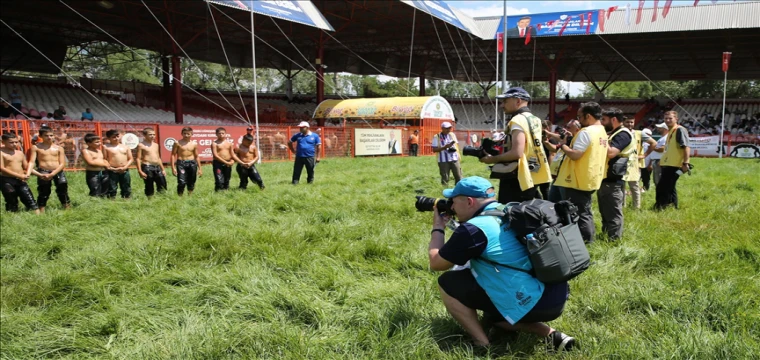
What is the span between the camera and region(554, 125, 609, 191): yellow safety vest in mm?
4383

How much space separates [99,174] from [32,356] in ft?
20.5

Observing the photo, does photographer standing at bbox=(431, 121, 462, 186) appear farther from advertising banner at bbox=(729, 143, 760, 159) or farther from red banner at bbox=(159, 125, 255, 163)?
advertising banner at bbox=(729, 143, 760, 159)

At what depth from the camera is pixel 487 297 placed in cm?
262

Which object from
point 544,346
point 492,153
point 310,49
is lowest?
point 544,346

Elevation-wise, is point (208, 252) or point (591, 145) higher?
point (591, 145)

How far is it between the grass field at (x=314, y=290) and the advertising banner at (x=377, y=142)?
15.2 meters

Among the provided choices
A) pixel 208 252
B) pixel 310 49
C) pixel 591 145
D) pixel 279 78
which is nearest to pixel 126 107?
pixel 310 49

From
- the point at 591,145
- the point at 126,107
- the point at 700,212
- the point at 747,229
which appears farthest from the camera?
the point at 126,107

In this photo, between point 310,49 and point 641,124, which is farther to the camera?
point 641,124

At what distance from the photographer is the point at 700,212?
20.7ft

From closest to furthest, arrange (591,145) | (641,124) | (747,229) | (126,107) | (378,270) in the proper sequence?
(378,270) < (591,145) < (747,229) < (126,107) < (641,124)

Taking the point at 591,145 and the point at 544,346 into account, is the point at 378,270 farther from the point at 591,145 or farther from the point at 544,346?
the point at 591,145

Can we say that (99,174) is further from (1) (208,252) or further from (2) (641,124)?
(2) (641,124)

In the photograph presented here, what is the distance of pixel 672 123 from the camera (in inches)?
263
